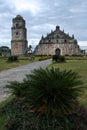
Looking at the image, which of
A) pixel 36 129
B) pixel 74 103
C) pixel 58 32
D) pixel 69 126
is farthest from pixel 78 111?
pixel 58 32

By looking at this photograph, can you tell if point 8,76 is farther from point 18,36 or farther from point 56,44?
point 56,44

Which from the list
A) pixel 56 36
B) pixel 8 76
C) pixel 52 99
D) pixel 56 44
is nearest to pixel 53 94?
pixel 52 99

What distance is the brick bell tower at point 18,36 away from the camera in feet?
353

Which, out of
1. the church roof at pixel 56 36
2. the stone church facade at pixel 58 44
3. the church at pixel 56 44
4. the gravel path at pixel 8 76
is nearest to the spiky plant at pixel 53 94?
the gravel path at pixel 8 76

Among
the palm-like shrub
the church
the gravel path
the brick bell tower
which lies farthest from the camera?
the church

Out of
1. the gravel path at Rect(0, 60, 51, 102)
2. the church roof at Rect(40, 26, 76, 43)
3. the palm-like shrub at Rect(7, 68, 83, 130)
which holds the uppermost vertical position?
the church roof at Rect(40, 26, 76, 43)

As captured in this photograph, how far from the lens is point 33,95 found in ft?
20.5

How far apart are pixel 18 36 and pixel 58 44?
48.2 feet

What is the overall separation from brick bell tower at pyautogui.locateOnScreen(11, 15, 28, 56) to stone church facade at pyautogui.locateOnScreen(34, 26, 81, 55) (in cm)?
773

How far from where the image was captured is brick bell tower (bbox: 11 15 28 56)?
108 metres

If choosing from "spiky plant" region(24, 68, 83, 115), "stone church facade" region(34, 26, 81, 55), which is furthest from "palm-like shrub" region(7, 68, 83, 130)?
"stone church facade" region(34, 26, 81, 55)

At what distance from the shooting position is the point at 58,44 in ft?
375

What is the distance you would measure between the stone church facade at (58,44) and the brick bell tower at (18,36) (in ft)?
25.4

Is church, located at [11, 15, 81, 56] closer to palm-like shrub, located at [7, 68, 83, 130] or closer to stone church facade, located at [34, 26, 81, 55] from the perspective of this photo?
stone church facade, located at [34, 26, 81, 55]
